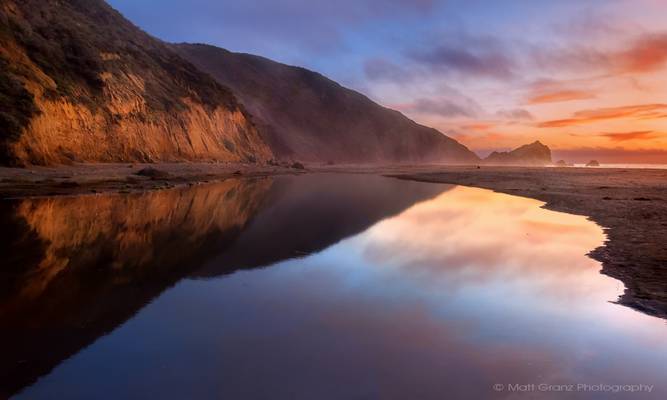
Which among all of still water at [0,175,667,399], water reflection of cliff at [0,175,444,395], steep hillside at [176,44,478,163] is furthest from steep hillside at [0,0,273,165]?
steep hillside at [176,44,478,163]

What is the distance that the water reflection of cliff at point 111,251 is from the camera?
5.50 m

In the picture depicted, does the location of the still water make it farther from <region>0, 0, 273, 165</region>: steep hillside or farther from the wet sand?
<region>0, 0, 273, 165</region>: steep hillside

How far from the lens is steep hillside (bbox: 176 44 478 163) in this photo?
513 ft

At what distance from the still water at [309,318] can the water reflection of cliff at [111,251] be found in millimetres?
45

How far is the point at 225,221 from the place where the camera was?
16.2 metres

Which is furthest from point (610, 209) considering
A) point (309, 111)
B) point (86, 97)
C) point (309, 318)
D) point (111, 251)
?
point (309, 111)

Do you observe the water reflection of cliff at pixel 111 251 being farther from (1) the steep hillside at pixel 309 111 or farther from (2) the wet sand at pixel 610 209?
(1) the steep hillside at pixel 309 111

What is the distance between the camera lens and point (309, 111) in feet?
574

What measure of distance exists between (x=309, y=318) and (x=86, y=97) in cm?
3460

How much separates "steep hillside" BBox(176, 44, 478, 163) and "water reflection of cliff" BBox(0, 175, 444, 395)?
11991 centimetres

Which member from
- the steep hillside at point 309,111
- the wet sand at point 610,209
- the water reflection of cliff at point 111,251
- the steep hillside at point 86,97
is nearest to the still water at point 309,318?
the water reflection of cliff at point 111,251

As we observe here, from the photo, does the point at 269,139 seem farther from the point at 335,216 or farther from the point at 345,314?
the point at 345,314

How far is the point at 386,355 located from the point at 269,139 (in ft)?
420

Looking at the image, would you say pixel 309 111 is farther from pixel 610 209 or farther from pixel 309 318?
pixel 309 318
